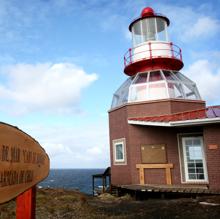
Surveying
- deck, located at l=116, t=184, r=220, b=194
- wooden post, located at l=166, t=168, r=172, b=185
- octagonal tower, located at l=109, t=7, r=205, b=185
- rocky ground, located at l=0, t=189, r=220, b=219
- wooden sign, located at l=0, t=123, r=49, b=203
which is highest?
octagonal tower, located at l=109, t=7, r=205, b=185

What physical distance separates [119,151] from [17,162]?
1444cm

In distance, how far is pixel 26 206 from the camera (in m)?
3.00

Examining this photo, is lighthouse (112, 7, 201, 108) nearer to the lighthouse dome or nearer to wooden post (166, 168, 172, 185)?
the lighthouse dome

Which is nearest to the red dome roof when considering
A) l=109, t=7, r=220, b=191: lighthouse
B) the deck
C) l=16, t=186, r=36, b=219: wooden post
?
l=109, t=7, r=220, b=191: lighthouse

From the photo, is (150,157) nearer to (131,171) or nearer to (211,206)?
(131,171)

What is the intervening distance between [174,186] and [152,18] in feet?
36.7

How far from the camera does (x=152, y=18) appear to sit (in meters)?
18.6

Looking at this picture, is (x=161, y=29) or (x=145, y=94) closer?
(x=145, y=94)

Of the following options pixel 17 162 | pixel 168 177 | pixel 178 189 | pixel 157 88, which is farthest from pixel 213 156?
pixel 17 162

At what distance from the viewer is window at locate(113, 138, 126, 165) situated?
16031mm

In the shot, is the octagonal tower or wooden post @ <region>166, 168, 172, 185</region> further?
the octagonal tower

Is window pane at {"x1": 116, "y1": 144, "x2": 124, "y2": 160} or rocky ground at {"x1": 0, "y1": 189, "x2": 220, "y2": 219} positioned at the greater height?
window pane at {"x1": 116, "y1": 144, "x2": 124, "y2": 160}

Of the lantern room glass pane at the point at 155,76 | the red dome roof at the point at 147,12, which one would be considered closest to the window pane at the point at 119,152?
the lantern room glass pane at the point at 155,76

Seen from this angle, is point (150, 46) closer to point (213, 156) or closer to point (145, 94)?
point (145, 94)
